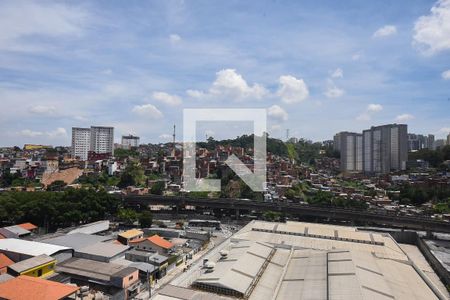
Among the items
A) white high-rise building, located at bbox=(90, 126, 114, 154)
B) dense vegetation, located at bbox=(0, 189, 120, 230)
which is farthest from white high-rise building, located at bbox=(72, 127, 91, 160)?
dense vegetation, located at bbox=(0, 189, 120, 230)

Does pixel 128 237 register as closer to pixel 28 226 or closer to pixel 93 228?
pixel 93 228

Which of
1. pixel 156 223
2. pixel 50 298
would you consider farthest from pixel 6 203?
pixel 50 298

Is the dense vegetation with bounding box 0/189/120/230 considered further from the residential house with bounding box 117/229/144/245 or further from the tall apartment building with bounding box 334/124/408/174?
the tall apartment building with bounding box 334/124/408/174

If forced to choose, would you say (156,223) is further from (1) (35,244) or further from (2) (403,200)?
(2) (403,200)

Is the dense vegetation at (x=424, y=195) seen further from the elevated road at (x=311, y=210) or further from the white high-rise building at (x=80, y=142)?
the white high-rise building at (x=80, y=142)

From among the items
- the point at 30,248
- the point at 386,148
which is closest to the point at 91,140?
the point at 386,148

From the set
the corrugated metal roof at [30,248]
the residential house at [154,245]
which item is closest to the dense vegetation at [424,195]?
the residential house at [154,245]
